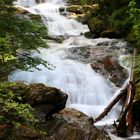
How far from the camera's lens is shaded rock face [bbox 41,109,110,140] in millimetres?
8812

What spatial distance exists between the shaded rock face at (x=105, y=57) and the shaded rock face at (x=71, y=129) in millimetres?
5619

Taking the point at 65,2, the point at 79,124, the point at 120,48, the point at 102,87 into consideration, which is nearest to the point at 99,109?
the point at 102,87

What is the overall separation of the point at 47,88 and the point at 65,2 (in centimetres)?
2401

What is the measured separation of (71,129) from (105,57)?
28.1ft

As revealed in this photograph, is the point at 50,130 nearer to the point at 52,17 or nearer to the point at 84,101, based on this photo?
the point at 84,101

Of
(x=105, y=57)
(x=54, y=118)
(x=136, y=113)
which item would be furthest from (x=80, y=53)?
(x=54, y=118)

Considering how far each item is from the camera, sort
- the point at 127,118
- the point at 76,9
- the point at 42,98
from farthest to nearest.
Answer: the point at 76,9 → the point at 127,118 → the point at 42,98

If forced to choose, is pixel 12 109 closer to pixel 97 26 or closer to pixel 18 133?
pixel 18 133

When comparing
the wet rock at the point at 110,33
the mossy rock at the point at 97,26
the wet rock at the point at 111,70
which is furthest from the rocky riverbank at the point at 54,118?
the mossy rock at the point at 97,26

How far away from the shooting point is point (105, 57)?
17141mm

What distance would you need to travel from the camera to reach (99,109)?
13.1 metres

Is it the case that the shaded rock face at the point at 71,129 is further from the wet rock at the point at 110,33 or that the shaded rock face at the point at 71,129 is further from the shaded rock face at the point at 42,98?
the wet rock at the point at 110,33

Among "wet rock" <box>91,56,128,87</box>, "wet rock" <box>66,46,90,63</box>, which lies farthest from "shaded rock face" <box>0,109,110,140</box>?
"wet rock" <box>66,46,90,63</box>

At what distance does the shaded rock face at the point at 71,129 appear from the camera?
28.9ft
